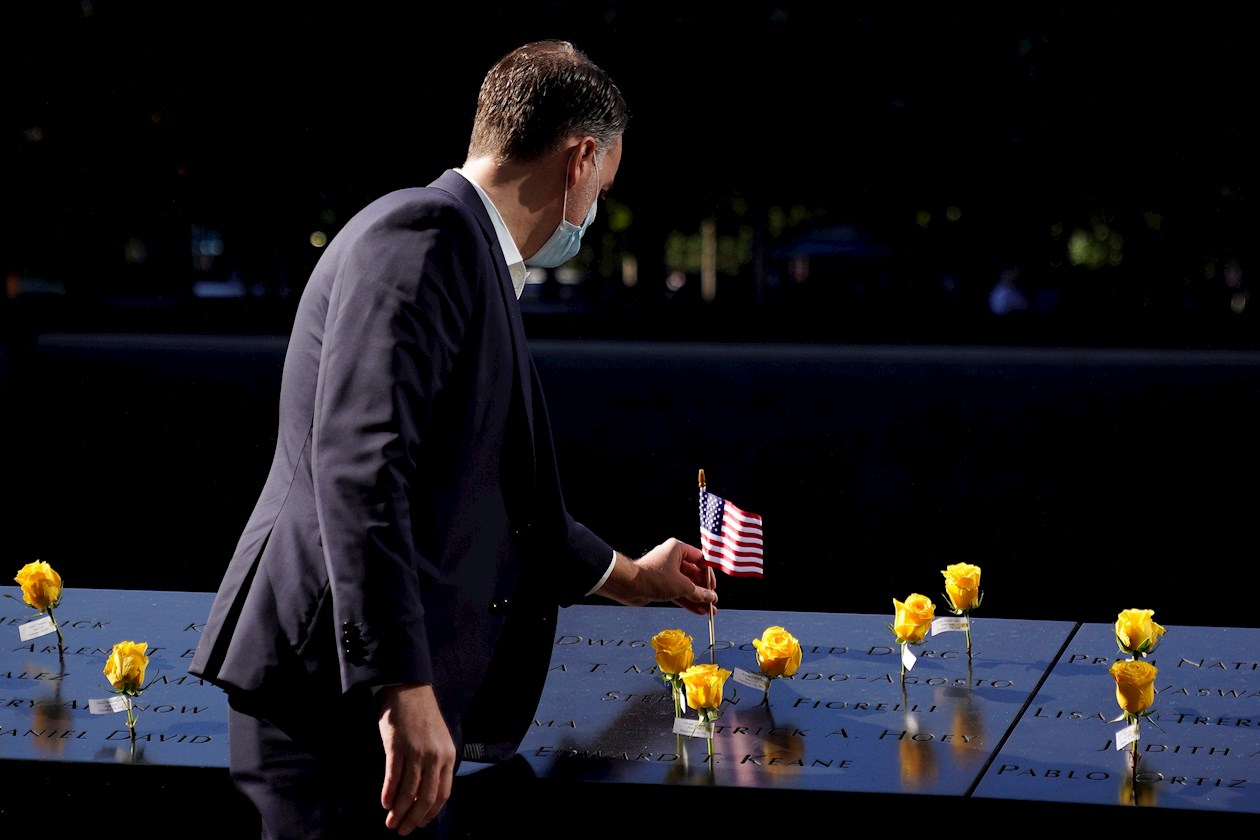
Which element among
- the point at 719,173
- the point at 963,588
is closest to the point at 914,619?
the point at 963,588

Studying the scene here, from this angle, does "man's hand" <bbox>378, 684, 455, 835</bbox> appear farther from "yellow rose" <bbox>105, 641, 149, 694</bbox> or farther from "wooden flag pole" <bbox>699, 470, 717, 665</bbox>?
"wooden flag pole" <bbox>699, 470, 717, 665</bbox>

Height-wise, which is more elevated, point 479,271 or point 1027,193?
point 1027,193

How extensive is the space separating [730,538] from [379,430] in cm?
176

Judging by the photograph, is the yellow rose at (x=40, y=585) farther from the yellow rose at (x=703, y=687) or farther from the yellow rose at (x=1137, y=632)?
the yellow rose at (x=1137, y=632)

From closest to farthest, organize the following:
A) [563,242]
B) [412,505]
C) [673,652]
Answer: [412,505]
[563,242]
[673,652]

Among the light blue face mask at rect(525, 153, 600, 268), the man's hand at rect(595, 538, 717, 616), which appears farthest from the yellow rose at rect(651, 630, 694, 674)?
the light blue face mask at rect(525, 153, 600, 268)

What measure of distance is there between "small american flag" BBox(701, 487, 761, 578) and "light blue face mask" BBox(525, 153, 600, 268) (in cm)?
96

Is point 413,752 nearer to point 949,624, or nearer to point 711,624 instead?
point 711,624

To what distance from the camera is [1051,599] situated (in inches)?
293

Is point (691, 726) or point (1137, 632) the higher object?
point (1137, 632)

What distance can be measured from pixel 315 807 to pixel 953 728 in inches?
57.6

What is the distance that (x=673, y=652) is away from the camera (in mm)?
3033

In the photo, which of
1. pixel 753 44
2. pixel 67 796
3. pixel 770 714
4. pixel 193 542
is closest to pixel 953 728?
pixel 770 714

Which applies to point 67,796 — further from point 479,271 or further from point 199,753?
point 479,271
